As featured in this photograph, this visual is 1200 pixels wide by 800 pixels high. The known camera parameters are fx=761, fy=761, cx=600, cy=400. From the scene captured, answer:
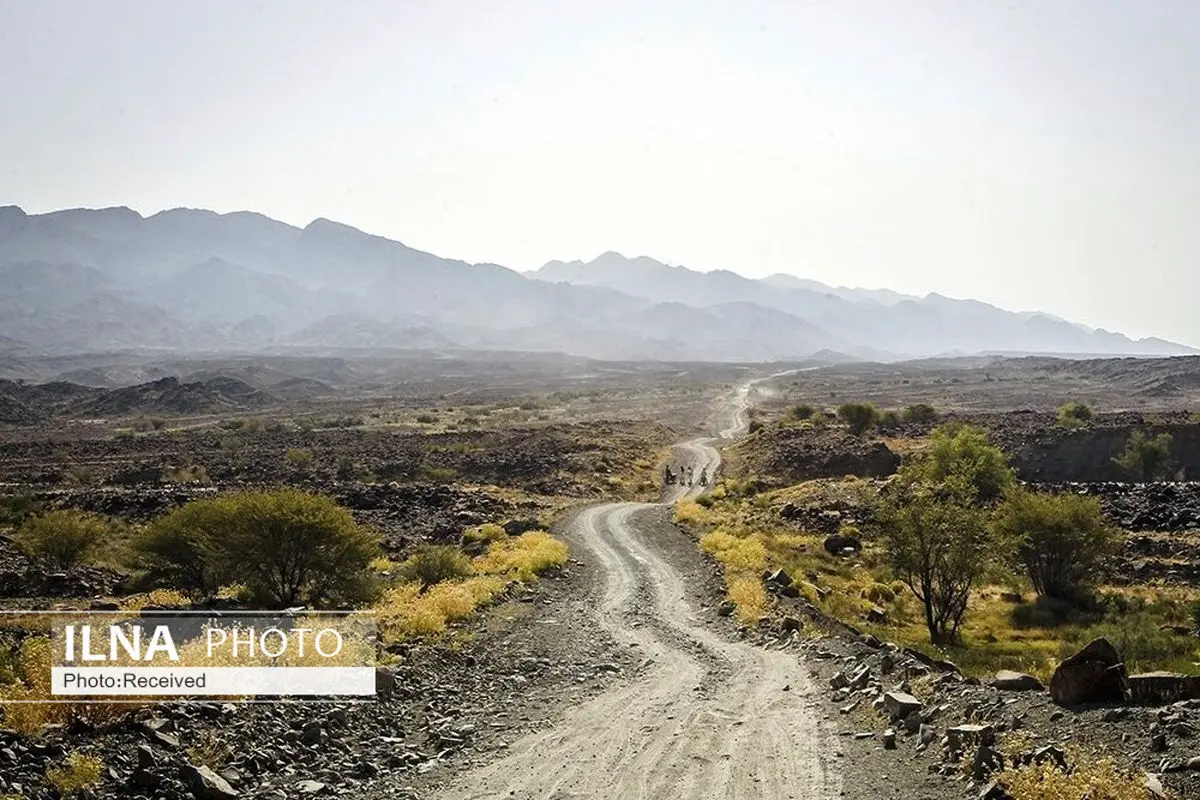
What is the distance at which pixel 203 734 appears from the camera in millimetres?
10492

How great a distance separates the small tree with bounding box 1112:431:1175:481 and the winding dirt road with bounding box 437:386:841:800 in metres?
50.1

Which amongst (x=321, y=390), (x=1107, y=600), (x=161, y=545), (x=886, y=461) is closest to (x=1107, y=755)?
(x=1107, y=600)

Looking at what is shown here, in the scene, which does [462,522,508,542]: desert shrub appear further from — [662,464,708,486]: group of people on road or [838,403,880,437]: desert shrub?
[838,403,880,437]: desert shrub

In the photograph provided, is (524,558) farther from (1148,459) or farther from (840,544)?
(1148,459)

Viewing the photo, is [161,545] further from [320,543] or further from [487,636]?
[487,636]

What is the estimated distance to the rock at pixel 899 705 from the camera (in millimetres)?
12055

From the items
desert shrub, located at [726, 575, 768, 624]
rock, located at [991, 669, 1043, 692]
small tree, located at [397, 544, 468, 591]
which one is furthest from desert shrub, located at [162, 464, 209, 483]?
rock, located at [991, 669, 1043, 692]

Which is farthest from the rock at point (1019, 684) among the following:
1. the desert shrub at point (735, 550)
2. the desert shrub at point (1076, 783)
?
the desert shrub at point (735, 550)

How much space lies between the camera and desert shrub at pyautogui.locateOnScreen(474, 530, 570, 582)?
87.1 feet

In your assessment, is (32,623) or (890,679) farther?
(32,623)

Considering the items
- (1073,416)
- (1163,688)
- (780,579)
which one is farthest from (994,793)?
(1073,416)

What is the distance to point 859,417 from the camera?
262 feet

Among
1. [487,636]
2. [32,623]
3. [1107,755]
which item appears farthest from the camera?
[32,623]

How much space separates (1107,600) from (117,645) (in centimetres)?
3057
